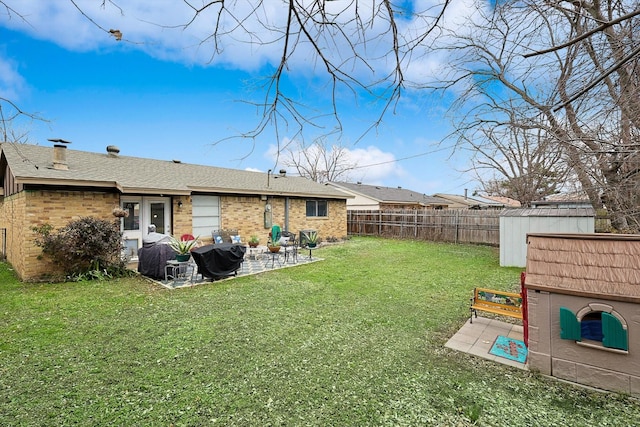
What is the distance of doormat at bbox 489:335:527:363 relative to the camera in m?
3.75

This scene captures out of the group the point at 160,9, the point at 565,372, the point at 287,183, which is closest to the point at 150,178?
the point at 287,183

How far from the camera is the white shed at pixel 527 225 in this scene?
8602 millimetres

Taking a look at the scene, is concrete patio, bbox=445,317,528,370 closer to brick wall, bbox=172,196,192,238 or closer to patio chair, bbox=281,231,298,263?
patio chair, bbox=281,231,298,263

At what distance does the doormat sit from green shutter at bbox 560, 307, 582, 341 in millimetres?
703

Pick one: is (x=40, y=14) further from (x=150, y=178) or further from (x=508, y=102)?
(x=150, y=178)

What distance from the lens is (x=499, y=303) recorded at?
4641 mm

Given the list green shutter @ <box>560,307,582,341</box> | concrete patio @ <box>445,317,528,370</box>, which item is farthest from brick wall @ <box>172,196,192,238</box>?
green shutter @ <box>560,307,582,341</box>

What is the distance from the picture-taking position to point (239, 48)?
6.84 ft

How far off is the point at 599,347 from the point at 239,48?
4387 mm

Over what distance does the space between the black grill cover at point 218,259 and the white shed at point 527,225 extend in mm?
8419

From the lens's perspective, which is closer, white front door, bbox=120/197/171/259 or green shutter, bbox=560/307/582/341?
green shutter, bbox=560/307/582/341

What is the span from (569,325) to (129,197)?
10.5 meters

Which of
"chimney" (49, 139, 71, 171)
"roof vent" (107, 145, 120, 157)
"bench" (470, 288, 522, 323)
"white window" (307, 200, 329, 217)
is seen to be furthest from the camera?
"white window" (307, 200, 329, 217)

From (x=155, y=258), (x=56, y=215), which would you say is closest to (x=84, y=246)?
(x=56, y=215)
